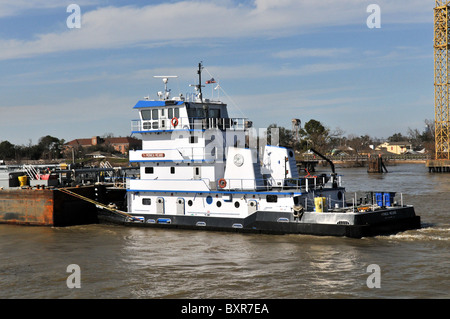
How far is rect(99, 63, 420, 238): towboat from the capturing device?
22906 millimetres

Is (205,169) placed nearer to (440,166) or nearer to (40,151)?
(440,166)

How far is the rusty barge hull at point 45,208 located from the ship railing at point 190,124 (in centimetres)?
575

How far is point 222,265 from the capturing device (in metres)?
19.0

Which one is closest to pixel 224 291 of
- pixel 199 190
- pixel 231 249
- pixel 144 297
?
pixel 144 297

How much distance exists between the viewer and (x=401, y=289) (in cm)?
1588

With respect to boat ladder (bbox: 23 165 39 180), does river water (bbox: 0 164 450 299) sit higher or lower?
lower

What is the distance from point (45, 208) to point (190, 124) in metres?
9.65

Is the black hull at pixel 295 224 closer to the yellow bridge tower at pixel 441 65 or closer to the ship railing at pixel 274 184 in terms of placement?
the ship railing at pixel 274 184

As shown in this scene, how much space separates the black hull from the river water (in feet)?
1.04

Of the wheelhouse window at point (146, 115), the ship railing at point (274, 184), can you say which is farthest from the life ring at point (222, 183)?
the wheelhouse window at point (146, 115)
